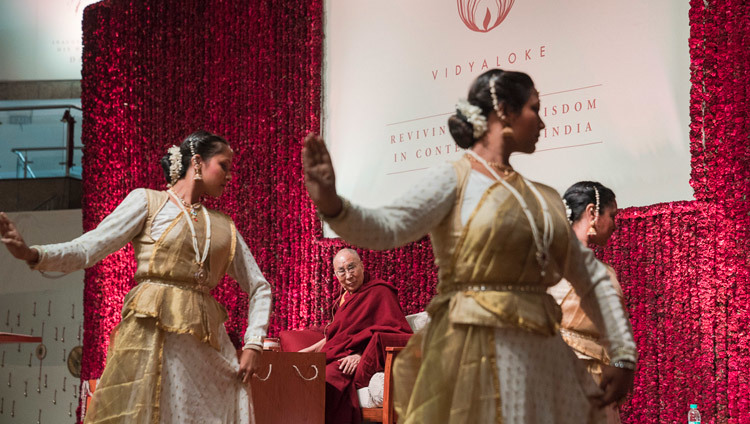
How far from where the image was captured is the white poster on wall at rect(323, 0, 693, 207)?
4.93m

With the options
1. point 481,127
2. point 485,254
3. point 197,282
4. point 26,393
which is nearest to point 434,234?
point 485,254

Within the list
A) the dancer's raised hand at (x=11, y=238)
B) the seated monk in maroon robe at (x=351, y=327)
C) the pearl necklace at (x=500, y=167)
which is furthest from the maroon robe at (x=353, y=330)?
the pearl necklace at (x=500, y=167)

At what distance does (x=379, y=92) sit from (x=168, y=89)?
2236 mm

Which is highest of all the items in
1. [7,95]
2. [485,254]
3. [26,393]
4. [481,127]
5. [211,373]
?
[7,95]

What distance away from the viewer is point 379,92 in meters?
6.43

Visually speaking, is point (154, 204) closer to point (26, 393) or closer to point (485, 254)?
point (485, 254)

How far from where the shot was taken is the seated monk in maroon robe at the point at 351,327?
16.7 ft

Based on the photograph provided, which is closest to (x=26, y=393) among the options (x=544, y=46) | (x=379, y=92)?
(x=379, y=92)

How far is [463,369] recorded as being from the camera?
5.72 ft

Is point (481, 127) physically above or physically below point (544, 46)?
below

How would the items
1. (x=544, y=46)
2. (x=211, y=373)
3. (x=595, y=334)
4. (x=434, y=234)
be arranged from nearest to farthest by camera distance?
1. (x=434, y=234)
2. (x=595, y=334)
3. (x=211, y=373)
4. (x=544, y=46)

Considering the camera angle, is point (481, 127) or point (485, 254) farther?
point (481, 127)

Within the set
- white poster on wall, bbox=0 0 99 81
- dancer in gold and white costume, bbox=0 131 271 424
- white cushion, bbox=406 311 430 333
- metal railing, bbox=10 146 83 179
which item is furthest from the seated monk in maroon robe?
white poster on wall, bbox=0 0 99 81

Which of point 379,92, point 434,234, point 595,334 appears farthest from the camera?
point 379,92
